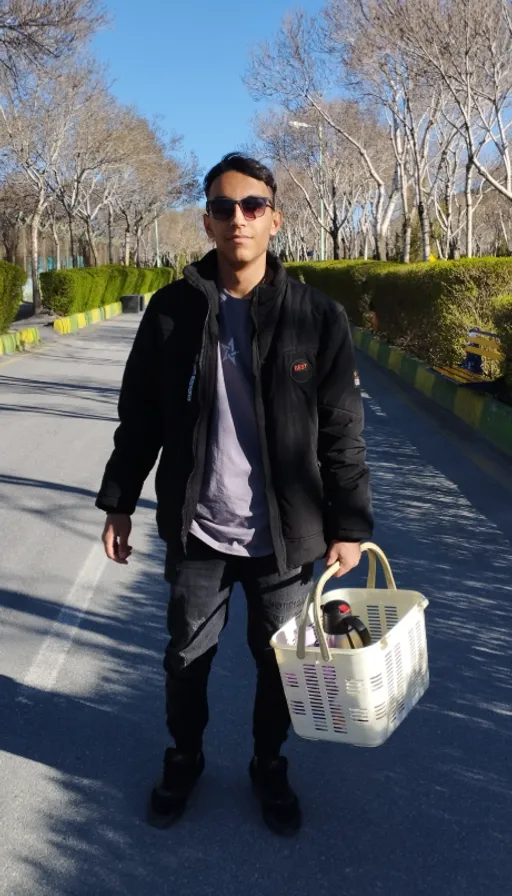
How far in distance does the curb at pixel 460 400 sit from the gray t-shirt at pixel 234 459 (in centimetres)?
634

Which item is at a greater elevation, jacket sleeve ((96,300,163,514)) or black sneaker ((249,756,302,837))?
jacket sleeve ((96,300,163,514))

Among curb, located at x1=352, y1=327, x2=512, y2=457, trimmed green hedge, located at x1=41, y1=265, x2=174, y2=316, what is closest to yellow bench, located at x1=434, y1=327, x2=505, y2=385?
curb, located at x1=352, y1=327, x2=512, y2=457

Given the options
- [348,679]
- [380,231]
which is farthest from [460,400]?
[380,231]

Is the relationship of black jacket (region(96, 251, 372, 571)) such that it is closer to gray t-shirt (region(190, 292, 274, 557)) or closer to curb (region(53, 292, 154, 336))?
gray t-shirt (region(190, 292, 274, 557))

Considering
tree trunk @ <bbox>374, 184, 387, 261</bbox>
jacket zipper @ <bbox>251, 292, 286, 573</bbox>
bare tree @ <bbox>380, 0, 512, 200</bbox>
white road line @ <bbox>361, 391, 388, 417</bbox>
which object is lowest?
white road line @ <bbox>361, 391, 388, 417</bbox>

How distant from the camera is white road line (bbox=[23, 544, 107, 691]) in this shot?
3.82m

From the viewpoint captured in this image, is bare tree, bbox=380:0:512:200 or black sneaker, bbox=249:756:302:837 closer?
black sneaker, bbox=249:756:302:837

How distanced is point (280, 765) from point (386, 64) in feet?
82.9

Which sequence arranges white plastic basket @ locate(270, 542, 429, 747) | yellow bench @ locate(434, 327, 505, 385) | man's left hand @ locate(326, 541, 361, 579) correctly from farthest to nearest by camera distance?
yellow bench @ locate(434, 327, 505, 385)
man's left hand @ locate(326, 541, 361, 579)
white plastic basket @ locate(270, 542, 429, 747)

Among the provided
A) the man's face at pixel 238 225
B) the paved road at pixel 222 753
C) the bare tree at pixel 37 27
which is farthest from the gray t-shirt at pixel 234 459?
the bare tree at pixel 37 27

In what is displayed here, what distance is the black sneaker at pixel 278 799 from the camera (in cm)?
274

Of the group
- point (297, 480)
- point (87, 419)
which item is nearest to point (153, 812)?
point (297, 480)

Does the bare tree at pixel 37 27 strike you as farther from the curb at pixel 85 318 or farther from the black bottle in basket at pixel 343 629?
the black bottle in basket at pixel 343 629

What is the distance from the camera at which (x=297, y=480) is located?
2582mm
